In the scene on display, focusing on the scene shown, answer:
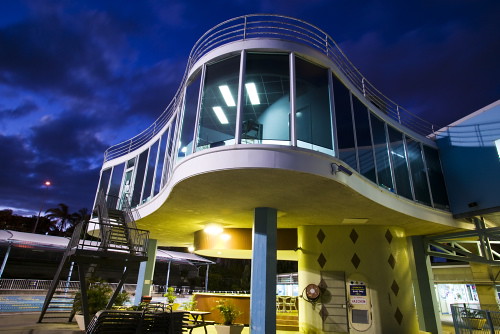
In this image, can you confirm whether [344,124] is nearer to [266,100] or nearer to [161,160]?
[266,100]

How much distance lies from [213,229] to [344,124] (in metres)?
7.25

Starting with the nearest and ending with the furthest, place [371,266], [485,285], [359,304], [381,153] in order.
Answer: [381,153] < [359,304] < [371,266] < [485,285]

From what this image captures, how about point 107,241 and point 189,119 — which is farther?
point 107,241

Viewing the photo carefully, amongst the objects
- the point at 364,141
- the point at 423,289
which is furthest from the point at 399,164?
the point at 423,289

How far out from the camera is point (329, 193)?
8.50 metres

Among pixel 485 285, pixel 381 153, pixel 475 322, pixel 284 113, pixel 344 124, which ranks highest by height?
pixel 344 124

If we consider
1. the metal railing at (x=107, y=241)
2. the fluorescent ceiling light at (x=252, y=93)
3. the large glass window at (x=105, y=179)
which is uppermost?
the large glass window at (x=105, y=179)

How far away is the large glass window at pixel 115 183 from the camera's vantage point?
52.4 ft

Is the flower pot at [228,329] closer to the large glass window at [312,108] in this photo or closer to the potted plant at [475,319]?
the large glass window at [312,108]

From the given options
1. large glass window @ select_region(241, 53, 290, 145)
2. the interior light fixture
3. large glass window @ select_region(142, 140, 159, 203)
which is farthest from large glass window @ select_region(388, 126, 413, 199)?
large glass window @ select_region(142, 140, 159, 203)

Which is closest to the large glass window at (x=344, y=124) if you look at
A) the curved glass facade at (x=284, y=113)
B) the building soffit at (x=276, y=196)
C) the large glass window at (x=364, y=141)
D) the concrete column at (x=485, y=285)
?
the curved glass facade at (x=284, y=113)

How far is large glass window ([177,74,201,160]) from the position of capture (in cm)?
857

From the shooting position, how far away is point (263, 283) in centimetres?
846

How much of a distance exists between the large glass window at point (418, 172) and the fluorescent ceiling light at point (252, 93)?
Result: 313 inches
